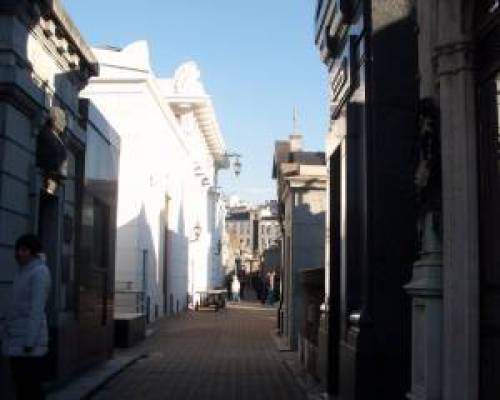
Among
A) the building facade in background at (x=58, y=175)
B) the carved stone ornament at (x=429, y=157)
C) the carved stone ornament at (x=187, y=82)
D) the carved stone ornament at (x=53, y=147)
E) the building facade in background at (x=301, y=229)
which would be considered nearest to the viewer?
the carved stone ornament at (x=429, y=157)

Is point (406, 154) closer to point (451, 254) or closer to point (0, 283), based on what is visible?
point (451, 254)

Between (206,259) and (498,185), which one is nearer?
(498,185)

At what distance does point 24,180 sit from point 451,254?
16.2 feet

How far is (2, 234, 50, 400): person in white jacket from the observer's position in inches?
271

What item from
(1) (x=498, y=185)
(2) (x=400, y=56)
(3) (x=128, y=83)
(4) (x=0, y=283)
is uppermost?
(3) (x=128, y=83)

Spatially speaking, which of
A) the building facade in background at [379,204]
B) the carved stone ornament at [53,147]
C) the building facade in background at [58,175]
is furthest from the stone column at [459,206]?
the carved stone ornament at [53,147]

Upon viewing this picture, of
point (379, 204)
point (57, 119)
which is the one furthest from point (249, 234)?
point (379, 204)

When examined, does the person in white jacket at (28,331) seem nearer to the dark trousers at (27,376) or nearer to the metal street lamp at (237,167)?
the dark trousers at (27,376)

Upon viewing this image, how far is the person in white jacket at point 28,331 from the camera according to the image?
689 cm

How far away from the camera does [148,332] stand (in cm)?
2378

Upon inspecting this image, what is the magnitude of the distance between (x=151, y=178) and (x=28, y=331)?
853 inches

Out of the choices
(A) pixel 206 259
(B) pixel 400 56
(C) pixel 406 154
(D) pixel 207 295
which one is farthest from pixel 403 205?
(A) pixel 206 259

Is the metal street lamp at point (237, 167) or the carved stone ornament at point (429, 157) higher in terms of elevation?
the metal street lamp at point (237, 167)

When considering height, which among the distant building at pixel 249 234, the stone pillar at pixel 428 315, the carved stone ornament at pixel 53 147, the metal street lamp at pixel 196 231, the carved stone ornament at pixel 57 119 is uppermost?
the distant building at pixel 249 234
